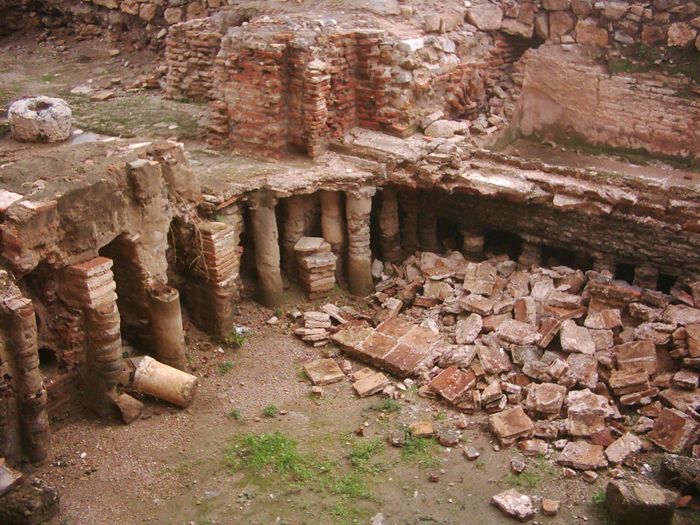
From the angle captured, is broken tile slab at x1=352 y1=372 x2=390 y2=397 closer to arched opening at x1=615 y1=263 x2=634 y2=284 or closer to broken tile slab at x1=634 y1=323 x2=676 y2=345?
broken tile slab at x1=634 y1=323 x2=676 y2=345

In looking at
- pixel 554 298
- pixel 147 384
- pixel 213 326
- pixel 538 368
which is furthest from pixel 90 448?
pixel 554 298

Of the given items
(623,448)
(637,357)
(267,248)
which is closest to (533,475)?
(623,448)

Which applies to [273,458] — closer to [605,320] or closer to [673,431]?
[673,431]

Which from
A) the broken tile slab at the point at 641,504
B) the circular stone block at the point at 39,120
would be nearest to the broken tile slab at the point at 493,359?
the broken tile slab at the point at 641,504

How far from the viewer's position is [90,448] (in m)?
6.57

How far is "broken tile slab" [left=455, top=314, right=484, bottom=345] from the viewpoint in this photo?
809 centimetres

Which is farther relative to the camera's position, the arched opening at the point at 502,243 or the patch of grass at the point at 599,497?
the arched opening at the point at 502,243

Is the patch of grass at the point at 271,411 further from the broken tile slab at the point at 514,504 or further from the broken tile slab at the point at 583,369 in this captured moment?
the broken tile slab at the point at 583,369

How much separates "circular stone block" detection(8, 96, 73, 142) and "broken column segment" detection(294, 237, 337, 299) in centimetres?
305

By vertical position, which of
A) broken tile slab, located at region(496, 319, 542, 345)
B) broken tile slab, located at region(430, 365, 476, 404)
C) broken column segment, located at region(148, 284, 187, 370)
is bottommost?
broken tile slab, located at region(430, 365, 476, 404)

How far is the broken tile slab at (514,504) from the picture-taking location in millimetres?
6062

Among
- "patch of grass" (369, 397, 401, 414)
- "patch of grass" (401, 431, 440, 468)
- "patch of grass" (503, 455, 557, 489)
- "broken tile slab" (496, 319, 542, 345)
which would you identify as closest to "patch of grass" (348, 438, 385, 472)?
"patch of grass" (401, 431, 440, 468)

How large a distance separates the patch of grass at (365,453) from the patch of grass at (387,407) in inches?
17.7

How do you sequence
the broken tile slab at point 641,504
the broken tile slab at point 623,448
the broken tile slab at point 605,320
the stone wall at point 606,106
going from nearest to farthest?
the broken tile slab at point 641,504 < the broken tile slab at point 623,448 < the broken tile slab at point 605,320 < the stone wall at point 606,106
